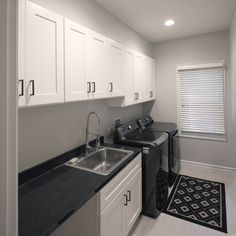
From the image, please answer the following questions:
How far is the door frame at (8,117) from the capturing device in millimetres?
510

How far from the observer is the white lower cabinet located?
5.00 ft

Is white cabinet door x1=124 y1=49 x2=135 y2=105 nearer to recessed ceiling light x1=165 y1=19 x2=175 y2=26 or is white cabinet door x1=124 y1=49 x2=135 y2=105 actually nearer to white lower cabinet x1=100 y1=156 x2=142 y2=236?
recessed ceiling light x1=165 y1=19 x2=175 y2=26

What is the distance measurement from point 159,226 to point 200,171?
1.85 m

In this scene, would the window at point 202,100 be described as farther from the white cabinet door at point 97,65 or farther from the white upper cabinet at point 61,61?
the white cabinet door at point 97,65

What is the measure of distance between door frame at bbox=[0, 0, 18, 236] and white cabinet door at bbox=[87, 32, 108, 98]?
4.17 feet

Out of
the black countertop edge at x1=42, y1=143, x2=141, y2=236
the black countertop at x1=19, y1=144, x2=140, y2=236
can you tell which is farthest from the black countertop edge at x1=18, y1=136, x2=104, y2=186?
the black countertop edge at x1=42, y1=143, x2=141, y2=236

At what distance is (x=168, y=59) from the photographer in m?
3.91

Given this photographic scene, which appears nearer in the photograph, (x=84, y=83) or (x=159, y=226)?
(x=84, y=83)

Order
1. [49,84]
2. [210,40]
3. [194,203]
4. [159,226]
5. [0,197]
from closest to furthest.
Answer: [0,197]
[49,84]
[159,226]
[194,203]
[210,40]

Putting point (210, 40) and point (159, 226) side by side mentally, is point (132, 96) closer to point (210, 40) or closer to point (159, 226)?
point (159, 226)

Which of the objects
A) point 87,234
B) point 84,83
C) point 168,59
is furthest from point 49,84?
point 168,59

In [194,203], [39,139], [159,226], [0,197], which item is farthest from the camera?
[194,203]

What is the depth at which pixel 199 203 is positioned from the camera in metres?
2.62

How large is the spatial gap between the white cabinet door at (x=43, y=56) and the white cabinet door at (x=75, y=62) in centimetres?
7
